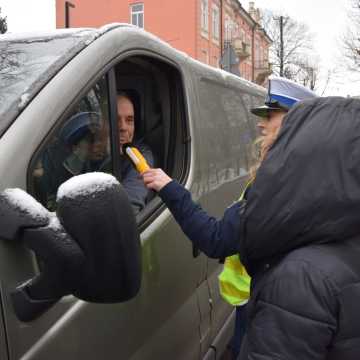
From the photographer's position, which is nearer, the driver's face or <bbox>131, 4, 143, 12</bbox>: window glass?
the driver's face

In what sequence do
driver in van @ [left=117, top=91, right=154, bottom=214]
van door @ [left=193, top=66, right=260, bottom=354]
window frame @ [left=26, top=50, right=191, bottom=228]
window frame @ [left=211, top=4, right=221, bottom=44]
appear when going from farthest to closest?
1. window frame @ [left=211, top=4, right=221, bottom=44]
2. van door @ [left=193, top=66, right=260, bottom=354]
3. driver in van @ [left=117, top=91, right=154, bottom=214]
4. window frame @ [left=26, top=50, right=191, bottom=228]

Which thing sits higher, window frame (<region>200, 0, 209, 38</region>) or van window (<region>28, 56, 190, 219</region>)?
window frame (<region>200, 0, 209, 38</region>)

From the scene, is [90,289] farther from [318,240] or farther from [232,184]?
[232,184]

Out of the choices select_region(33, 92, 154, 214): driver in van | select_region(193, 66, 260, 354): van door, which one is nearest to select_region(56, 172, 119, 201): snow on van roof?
select_region(33, 92, 154, 214): driver in van

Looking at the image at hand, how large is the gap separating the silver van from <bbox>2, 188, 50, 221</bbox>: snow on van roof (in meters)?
0.04

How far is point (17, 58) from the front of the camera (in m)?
1.76

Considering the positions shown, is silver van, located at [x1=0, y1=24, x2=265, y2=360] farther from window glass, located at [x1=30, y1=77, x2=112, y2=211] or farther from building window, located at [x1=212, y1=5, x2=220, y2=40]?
building window, located at [x1=212, y1=5, x2=220, y2=40]

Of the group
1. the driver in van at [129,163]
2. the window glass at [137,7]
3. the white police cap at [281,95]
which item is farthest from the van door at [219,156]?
the window glass at [137,7]

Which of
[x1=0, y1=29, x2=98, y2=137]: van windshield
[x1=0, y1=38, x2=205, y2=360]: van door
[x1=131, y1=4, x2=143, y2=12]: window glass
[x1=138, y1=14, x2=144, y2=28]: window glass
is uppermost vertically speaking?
[x1=131, y1=4, x2=143, y2=12]: window glass

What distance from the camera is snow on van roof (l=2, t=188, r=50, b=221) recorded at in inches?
45.0

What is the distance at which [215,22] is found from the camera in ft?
122

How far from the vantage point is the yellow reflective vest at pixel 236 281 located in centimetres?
234

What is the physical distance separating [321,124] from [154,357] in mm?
1245

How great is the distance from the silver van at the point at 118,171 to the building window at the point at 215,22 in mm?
34642
